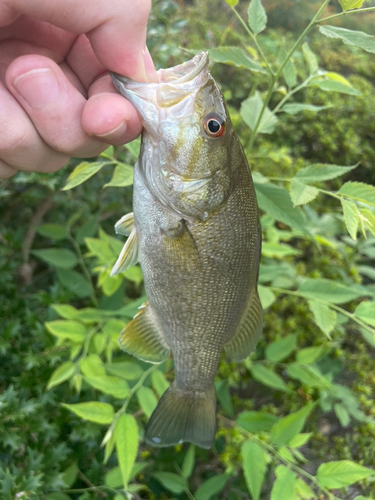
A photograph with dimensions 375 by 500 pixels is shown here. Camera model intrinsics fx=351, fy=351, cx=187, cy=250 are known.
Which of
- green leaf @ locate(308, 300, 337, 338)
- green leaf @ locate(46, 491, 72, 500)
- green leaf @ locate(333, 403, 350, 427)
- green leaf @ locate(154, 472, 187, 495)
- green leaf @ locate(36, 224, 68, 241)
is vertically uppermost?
green leaf @ locate(36, 224, 68, 241)

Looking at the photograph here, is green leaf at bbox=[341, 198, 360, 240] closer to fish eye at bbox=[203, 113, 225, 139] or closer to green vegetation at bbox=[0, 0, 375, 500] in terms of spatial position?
green vegetation at bbox=[0, 0, 375, 500]

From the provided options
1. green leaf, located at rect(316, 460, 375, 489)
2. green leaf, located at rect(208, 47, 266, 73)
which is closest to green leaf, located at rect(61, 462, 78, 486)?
green leaf, located at rect(316, 460, 375, 489)

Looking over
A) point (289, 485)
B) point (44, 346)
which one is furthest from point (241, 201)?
point (44, 346)

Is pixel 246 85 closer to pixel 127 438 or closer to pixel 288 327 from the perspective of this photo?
pixel 288 327

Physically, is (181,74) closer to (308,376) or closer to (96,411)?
(96,411)

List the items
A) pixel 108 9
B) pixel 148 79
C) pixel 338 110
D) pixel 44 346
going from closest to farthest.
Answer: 1. pixel 108 9
2. pixel 148 79
3. pixel 44 346
4. pixel 338 110

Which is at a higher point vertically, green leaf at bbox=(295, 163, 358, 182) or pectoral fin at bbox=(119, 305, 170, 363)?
green leaf at bbox=(295, 163, 358, 182)

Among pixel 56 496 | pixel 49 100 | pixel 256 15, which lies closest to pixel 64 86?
pixel 49 100
